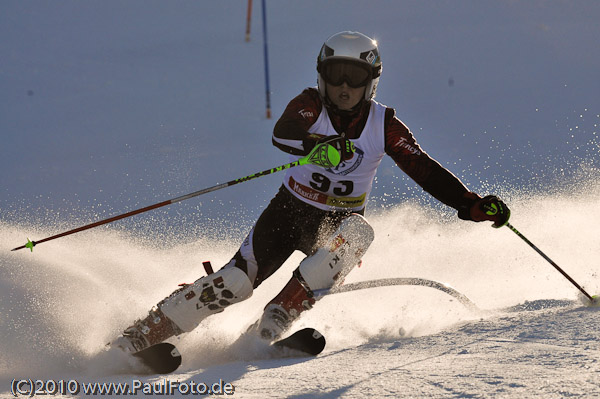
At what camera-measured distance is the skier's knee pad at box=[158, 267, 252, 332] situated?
399cm

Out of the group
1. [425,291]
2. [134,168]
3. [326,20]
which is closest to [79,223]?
[134,168]

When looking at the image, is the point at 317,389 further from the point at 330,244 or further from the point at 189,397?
the point at 330,244

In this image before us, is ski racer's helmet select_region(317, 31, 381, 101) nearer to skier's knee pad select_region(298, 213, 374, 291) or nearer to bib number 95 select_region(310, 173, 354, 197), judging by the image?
bib number 95 select_region(310, 173, 354, 197)

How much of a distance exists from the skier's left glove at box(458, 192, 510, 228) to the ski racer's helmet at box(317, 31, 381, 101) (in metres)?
0.87

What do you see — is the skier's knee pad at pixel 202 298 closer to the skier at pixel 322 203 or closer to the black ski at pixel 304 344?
the skier at pixel 322 203

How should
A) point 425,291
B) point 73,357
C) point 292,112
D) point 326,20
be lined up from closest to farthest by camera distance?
point 73,357 < point 292,112 < point 425,291 < point 326,20

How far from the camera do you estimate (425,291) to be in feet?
18.7

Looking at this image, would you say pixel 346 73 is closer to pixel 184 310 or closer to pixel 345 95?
pixel 345 95

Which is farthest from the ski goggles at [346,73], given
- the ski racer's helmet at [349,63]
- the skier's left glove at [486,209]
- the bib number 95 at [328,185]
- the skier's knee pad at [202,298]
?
the skier's knee pad at [202,298]

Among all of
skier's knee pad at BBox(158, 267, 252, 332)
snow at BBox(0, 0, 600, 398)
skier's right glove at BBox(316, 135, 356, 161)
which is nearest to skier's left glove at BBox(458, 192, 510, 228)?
snow at BBox(0, 0, 600, 398)

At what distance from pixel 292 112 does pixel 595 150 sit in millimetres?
6771

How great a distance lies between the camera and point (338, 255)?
13.6 feet

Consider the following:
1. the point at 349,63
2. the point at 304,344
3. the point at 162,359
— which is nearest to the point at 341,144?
the point at 349,63

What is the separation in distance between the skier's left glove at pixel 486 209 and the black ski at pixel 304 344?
114 cm
